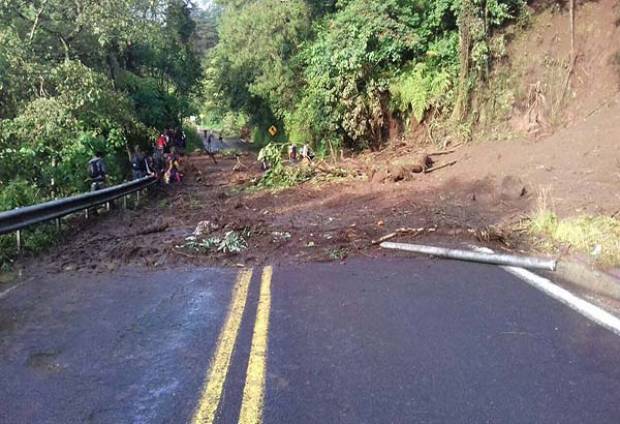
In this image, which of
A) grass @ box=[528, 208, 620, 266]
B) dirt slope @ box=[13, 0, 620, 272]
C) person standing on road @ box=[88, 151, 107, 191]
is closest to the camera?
grass @ box=[528, 208, 620, 266]

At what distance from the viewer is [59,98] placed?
13.8 metres

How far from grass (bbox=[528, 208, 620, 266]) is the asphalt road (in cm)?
116

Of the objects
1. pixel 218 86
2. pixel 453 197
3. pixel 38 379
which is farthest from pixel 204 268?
pixel 218 86

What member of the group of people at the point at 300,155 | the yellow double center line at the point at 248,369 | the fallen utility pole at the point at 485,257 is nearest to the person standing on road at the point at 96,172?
the group of people at the point at 300,155

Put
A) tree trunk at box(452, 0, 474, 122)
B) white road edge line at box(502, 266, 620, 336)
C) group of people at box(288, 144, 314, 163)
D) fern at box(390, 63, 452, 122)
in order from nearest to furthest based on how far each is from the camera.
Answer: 1. white road edge line at box(502, 266, 620, 336)
2. tree trunk at box(452, 0, 474, 122)
3. group of people at box(288, 144, 314, 163)
4. fern at box(390, 63, 452, 122)

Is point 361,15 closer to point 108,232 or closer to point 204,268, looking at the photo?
point 108,232

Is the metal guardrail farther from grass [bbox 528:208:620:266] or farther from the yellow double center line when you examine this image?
grass [bbox 528:208:620:266]

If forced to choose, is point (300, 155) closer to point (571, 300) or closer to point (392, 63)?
point (392, 63)

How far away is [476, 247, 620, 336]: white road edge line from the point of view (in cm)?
520

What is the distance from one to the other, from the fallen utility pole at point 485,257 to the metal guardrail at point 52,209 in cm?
536

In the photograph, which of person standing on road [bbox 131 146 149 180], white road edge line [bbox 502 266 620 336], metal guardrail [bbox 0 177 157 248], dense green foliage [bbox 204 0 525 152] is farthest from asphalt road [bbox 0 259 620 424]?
dense green foliage [bbox 204 0 525 152]

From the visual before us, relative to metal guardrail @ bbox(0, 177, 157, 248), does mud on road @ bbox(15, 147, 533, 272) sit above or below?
below

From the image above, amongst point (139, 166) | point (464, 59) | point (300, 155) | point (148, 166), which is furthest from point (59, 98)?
point (464, 59)

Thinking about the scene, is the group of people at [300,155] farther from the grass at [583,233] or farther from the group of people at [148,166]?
the grass at [583,233]
